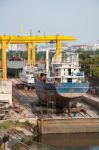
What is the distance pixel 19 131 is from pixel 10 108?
15.0 ft

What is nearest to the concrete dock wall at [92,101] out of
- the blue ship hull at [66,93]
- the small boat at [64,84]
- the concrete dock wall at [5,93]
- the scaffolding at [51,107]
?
the small boat at [64,84]

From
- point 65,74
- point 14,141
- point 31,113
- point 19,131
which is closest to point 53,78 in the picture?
point 65,74

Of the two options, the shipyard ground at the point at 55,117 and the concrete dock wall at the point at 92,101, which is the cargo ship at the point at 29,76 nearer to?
the concrete dock wall at the point at 92,101

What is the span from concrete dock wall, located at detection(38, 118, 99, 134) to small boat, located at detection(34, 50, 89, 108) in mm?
3866

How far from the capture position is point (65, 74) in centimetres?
3172

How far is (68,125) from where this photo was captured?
25672 millimetres

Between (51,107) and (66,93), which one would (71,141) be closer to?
(66,93)

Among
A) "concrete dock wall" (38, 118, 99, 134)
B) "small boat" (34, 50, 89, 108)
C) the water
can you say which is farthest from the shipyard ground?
"small boat" (34, 50, 89, 108)

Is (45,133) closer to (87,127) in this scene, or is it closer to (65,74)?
(87,127)

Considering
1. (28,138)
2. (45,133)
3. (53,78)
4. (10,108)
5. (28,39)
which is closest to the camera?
(28,138)

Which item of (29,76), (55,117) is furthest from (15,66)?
(55,117)

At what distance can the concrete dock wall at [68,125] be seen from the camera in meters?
25.3

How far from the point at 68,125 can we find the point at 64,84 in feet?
A: 14.6

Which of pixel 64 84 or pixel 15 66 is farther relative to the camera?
pixel 15 66
